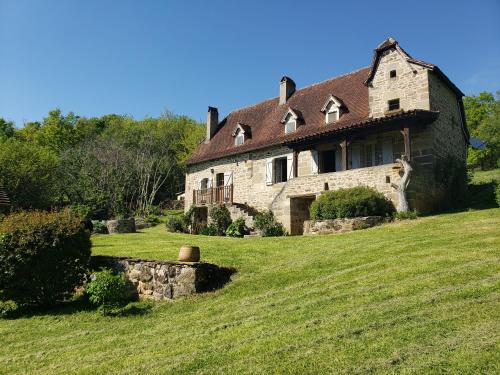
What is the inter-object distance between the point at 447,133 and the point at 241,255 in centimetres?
1307

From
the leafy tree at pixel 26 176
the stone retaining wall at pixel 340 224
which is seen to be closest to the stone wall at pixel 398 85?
the stone retaining wall at pixel 340 224

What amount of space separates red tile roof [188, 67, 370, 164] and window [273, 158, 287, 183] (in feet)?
3.35

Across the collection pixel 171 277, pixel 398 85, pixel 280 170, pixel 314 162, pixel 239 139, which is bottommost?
pixel 171 277

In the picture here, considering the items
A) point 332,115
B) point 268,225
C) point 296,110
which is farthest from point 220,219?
point 332,115

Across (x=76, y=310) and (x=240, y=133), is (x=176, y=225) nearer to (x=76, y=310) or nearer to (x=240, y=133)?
(x=240, y=133)

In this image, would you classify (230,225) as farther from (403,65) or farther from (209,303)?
(209,303)

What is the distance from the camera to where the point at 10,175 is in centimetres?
2933

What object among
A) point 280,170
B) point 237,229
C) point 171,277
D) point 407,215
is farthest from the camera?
point 280,170

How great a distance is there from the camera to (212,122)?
29469 millimetres

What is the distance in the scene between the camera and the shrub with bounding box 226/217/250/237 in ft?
66.4

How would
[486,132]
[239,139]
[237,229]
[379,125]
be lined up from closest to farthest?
[379,125]
[237,229]
[239,139]
[486,132]

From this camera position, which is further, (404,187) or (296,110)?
(296,110)

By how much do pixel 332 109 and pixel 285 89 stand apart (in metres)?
5.48

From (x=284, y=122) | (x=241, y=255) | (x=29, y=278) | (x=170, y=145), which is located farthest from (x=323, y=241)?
(x=170, y=145)
